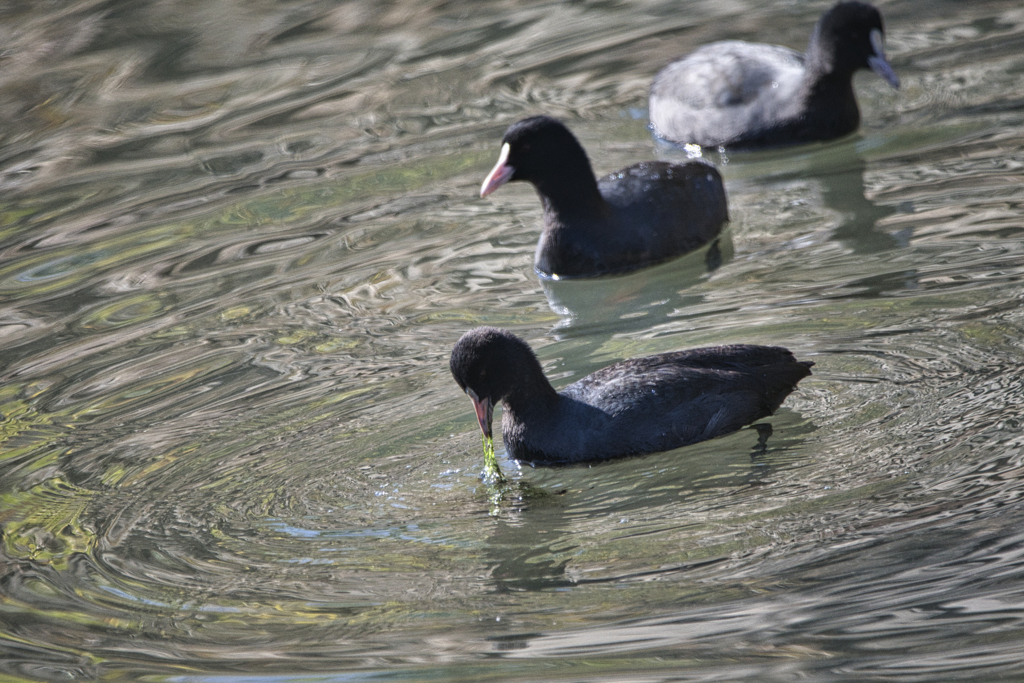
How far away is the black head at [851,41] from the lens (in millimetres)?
8922

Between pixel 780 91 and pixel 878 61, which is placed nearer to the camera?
pixel 878 61

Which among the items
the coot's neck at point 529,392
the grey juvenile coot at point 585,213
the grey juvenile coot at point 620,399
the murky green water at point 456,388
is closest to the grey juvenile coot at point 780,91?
the murky green water at point 456,388

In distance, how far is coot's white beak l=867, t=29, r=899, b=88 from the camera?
880cm

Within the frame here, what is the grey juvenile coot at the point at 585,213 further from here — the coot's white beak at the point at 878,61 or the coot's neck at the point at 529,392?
the coot's neck at the point at 529,392

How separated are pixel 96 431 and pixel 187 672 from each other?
214cm

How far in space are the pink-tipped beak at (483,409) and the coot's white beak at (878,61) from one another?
4935mm

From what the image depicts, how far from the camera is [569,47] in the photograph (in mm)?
11422

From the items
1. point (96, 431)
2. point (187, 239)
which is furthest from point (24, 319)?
point (96, 431)

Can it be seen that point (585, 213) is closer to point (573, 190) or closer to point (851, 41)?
point (573, 190)

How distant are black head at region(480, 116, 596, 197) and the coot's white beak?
266cm

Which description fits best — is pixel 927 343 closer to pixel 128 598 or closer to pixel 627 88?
pixel 128 598

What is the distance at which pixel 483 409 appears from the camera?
5.19 meters

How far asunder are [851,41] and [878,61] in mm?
243

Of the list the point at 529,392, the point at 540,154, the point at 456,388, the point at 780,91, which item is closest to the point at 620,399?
the point at 529,392
